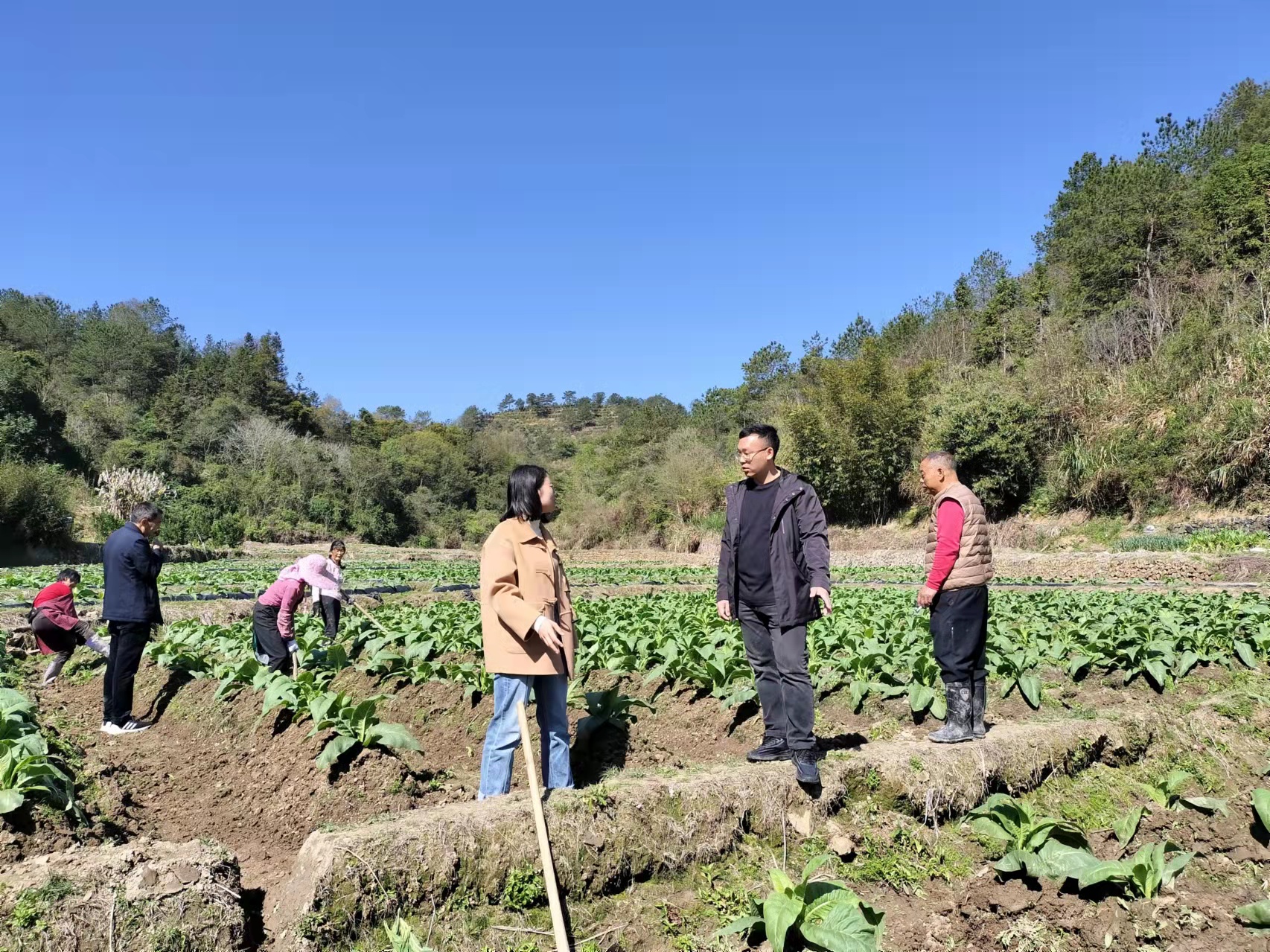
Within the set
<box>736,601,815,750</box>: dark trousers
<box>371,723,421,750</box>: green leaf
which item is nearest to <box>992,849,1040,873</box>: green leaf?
<box>736,601,815,750</box>: dark trousers

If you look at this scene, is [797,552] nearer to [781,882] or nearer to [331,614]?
[781,882]

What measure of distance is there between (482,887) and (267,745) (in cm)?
327

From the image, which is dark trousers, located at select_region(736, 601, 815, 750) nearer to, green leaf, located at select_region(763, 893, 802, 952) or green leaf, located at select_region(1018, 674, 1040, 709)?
green leaf, located at select_region(763, 893, 802, 952)

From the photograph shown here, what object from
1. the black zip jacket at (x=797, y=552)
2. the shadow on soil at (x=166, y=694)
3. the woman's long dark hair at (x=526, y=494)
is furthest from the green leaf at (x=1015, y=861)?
the shadow on soil at (x=166, y=694)

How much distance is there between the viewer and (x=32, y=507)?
29422mm

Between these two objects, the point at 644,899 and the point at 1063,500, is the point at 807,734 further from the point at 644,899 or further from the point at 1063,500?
the point at 1063,500

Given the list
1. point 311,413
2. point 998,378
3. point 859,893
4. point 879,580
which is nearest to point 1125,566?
point 879,580

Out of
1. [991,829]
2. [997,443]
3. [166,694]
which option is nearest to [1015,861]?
[991,829]

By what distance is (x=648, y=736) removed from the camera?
5977 millimetres

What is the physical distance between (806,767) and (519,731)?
5.05 ft

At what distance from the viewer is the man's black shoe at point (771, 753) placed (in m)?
4.63

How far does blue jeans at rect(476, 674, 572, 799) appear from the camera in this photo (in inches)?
171

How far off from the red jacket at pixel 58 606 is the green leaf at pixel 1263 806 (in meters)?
10.4

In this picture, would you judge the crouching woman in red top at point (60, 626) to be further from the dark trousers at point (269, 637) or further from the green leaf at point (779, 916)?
the green leaf at point (779, 916)
